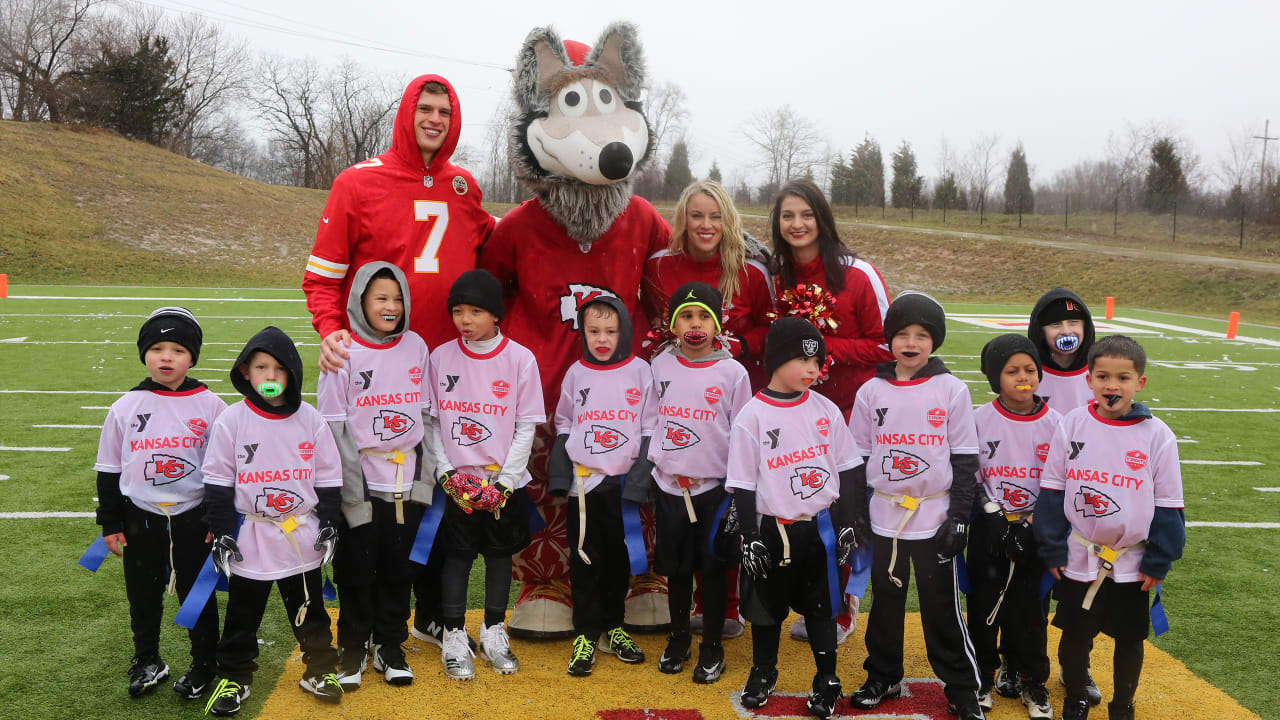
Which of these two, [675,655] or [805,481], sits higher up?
[805,481]

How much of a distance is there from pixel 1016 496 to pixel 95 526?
511cm

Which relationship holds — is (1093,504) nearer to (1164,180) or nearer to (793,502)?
(793,502)

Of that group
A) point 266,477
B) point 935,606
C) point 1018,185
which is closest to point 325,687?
point 266,477

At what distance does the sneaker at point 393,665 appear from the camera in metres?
3.32

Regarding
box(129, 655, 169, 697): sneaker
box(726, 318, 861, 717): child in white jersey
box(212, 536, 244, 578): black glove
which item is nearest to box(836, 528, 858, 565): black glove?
box(726, 318, 861, 717): child in white jersey

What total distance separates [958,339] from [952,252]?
17.9m

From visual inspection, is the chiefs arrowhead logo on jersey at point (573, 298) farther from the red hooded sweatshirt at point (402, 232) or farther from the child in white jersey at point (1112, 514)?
the child in white jersey at point (1112, 514)

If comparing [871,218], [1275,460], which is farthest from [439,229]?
[871,218]

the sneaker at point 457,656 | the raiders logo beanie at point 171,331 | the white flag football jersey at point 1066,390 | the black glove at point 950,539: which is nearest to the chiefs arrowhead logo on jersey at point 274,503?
the raiders logo beanie at point 171,331

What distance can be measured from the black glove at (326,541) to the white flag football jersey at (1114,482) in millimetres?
2569

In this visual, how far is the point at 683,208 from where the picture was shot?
381 cm

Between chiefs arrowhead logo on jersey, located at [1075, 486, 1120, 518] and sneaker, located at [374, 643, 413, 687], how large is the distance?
257 cm

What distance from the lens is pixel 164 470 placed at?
3.07 metres

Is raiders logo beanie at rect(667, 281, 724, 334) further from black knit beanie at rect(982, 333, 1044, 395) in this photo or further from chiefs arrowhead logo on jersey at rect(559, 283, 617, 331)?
black knit beanie at rect(982, 333, 1044, 395)
